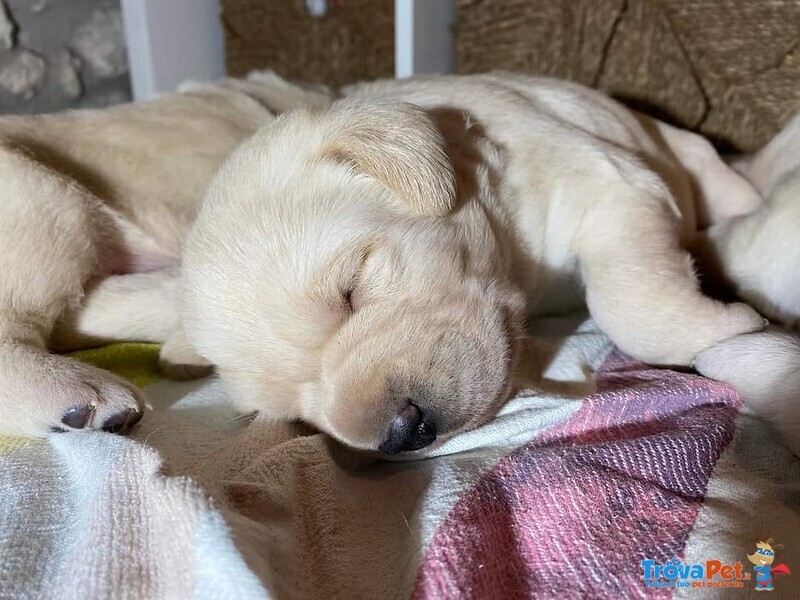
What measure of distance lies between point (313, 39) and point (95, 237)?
1862 millimetres

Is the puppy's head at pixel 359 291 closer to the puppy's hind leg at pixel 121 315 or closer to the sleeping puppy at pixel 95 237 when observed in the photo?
the sleeping puppy at pixel 95 237

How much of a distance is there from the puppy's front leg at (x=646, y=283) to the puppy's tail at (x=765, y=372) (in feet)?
0.12

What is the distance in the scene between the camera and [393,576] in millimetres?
1054

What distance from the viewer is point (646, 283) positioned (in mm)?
1578

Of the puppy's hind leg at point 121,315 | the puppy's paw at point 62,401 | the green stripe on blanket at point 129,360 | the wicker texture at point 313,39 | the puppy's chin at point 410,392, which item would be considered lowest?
the green stripe on blanket at point 129,360

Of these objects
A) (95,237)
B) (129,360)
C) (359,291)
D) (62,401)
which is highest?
(359,291)

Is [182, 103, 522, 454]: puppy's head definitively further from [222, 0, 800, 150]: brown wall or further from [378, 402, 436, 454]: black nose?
[222, 0, 800, 150]: brown wall

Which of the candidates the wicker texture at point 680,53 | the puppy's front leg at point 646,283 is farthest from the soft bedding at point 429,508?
the wicker texture at point 680,53

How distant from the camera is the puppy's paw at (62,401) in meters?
1.42

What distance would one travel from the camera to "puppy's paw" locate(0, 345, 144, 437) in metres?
1.42

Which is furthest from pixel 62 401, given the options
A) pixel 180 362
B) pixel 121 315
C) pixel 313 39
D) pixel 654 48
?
pixel 313 39

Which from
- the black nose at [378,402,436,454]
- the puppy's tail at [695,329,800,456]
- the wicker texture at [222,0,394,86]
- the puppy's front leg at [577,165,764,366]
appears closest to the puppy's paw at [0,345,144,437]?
the black nose at [378,402,436,454]

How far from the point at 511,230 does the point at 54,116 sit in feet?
4.56

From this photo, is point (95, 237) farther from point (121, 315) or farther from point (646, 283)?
point (646, 283)
